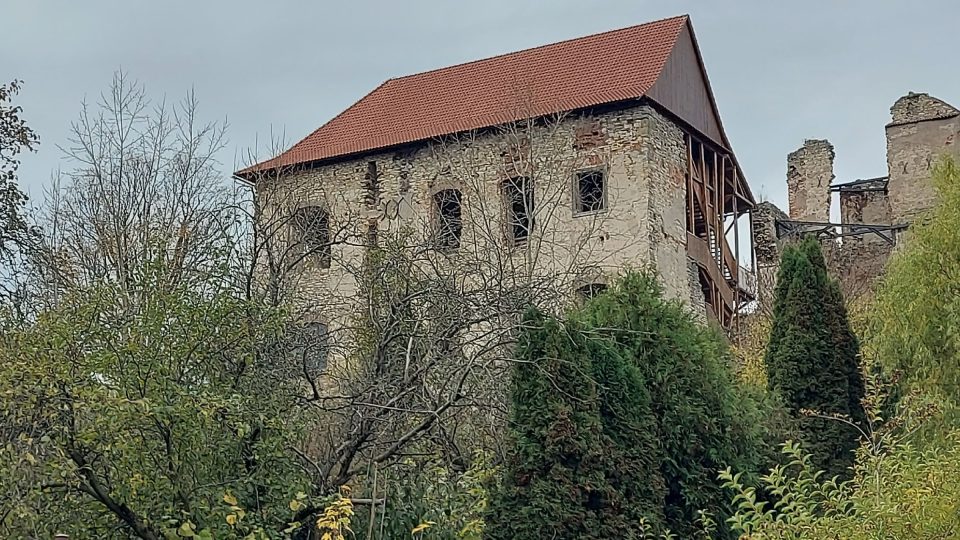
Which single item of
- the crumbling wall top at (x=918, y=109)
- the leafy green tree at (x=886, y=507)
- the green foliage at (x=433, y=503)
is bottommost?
the green foliage at (x=433, y=503)

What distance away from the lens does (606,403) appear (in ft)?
31.9

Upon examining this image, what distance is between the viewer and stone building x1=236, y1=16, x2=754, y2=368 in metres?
20.2

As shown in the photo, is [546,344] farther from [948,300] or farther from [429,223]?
[429,223]

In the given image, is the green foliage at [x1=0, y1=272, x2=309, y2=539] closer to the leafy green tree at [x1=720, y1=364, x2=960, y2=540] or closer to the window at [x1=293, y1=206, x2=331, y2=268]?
the window at [x1=293, y1=206, x2=331, y2=268]

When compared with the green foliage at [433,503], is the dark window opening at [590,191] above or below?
above

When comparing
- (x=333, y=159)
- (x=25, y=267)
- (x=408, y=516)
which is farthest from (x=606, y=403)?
(x=333, y=159)

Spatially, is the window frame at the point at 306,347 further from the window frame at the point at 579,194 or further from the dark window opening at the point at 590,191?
the dark window opening at the point at 590,191

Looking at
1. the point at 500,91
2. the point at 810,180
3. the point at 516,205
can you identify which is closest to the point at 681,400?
the point at 516,205

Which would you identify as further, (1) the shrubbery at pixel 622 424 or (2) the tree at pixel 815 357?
(2) the tree at pixel 815 357

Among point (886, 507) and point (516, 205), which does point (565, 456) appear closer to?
point (886, 507)

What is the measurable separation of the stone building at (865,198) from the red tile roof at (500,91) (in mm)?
5868

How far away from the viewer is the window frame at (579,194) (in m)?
20.5

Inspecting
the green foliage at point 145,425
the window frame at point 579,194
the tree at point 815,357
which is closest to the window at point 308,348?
the green foliage at point 145,425

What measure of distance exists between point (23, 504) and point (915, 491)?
5414 millimetres
